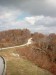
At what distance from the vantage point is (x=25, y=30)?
84188 mm

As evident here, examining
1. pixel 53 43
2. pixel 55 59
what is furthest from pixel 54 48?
pixel 55 59

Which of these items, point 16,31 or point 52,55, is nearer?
point 52,55

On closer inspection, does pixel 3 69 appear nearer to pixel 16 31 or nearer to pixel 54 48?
pixel 54 48

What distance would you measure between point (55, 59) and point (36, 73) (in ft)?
68.5

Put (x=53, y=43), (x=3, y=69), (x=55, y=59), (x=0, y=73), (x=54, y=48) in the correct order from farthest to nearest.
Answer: (x=53, y=43) < (x=54, y=48) < (x=55, y=59) < (x=3, y=69) < (x=0, y=73)

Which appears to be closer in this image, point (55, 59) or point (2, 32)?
point (55, 59)

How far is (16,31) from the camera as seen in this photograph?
81.2 m

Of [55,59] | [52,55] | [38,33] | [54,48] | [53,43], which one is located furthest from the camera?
[38,33]

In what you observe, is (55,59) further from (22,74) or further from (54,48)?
(22,74)

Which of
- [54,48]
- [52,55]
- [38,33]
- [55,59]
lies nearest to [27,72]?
[55,59]

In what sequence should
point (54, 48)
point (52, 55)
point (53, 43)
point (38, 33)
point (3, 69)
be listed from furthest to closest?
point (38, 33)
point (53, 43)
point (54, 48)
point (52, 55)
point (3, 69)

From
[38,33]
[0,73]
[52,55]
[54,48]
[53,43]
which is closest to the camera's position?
[0,73]

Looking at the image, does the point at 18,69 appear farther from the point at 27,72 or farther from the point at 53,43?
the point at 53,43

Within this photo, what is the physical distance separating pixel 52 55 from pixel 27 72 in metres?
24.5
